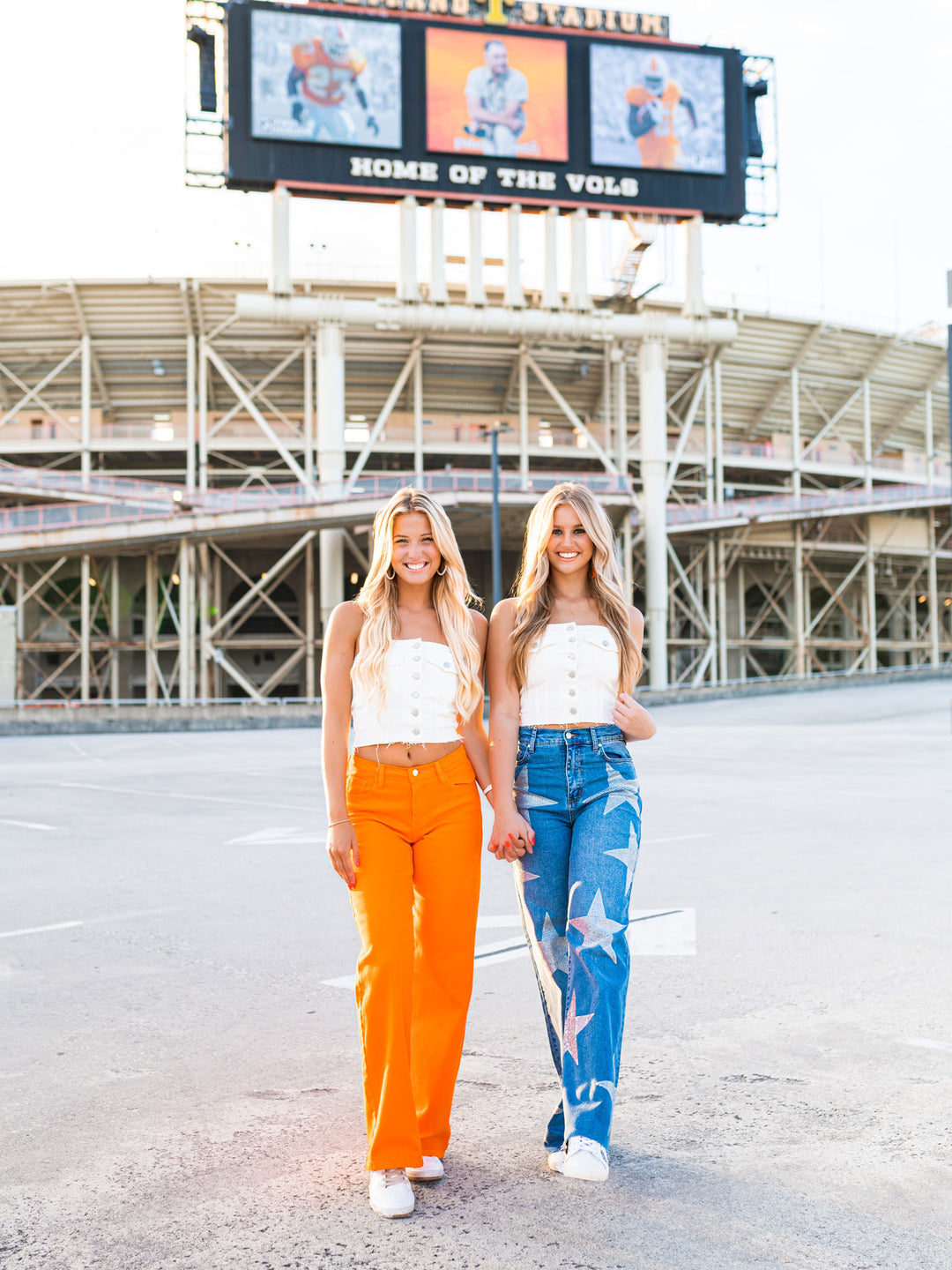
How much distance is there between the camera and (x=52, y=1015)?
4742 mm

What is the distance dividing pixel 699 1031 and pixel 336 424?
35.5 meters

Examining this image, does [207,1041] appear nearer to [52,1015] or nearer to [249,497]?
[52,1015]

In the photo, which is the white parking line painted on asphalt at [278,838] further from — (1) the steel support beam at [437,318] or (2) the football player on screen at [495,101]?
(2) the football player on screen at [495,101]

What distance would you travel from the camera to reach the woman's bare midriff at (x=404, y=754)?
3301mm

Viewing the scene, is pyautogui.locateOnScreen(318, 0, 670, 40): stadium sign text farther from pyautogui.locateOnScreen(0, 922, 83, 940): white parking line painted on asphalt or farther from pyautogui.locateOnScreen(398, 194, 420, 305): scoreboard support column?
pyautogui.locateOnScreen(0, 922, 83, 940): white parking line painted on asphalt

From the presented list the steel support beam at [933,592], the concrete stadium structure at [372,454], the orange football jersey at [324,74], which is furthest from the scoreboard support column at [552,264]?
the steel support beam at [933,592]

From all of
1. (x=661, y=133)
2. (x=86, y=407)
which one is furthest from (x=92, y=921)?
(x=661, y=133)

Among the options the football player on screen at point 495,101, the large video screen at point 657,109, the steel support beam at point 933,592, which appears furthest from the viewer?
the steel support beam at point 933,592

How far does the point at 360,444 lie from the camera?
43281 millimetres

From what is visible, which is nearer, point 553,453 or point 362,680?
point 362,680

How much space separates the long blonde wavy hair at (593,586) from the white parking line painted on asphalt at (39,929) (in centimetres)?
409

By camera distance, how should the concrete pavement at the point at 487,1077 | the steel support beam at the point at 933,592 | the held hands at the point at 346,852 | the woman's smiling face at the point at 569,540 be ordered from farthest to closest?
the steel support beam at the point at 933,592, the woman's smiling face at the point at 569,540, the held hands at the point at 346,852, the concrete pavement at the point at 487,1077

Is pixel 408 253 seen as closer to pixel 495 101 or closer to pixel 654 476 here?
pixel 495 101

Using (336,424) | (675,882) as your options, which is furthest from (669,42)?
(675,882)
